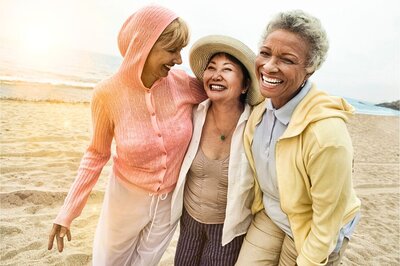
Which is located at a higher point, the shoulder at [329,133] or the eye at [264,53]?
the eye at [264,53]

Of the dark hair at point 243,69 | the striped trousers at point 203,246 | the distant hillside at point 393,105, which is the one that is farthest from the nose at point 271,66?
the distant hillside at point 393,105

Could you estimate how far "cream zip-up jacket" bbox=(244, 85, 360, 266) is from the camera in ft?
5.49

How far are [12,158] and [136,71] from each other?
4.84 m

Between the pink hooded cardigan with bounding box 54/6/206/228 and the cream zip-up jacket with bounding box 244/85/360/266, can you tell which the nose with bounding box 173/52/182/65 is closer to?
the pink hooded cardigan with bounding box 54/6/206/228

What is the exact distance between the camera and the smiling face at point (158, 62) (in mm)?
2150

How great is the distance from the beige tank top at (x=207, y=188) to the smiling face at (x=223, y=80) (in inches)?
17.1

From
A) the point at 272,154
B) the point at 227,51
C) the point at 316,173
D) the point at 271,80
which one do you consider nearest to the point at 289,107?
the point at 271,80

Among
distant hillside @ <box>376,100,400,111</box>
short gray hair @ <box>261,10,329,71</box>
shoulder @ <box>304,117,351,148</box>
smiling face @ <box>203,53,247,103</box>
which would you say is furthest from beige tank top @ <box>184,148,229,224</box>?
distant hillside @ <box>376,100,400,111</box>

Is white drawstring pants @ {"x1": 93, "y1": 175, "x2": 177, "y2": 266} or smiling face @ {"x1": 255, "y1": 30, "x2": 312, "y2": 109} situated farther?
white drawstring pants @ {"x1": 93, "y1": 175, "x2": 177, "y2": 266}

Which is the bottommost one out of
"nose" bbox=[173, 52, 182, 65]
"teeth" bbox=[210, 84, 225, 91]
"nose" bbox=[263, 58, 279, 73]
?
"teeth" bbox=[210, 84, 225, 91]

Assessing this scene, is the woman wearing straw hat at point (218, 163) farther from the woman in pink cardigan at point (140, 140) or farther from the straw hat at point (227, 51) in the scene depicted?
the woman in pink cardigan at point (140, 140)

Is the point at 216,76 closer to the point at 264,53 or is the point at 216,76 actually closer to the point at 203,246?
the point at 264,53

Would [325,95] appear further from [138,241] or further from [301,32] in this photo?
[138,241]

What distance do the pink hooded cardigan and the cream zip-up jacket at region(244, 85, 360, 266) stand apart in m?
0.81
